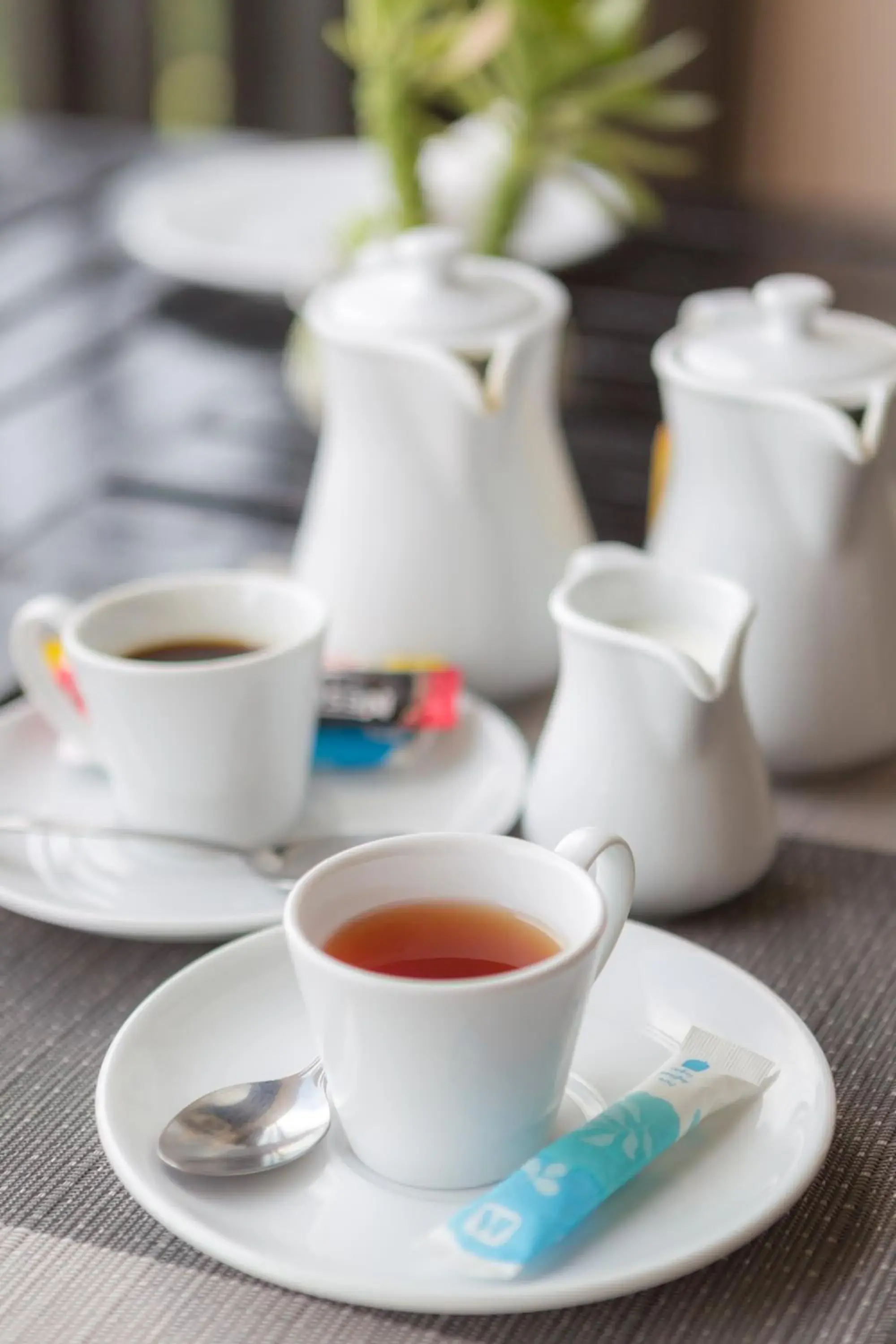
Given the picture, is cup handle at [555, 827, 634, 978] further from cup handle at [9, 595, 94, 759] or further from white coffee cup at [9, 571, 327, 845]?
cup handle at [9, 595, 94, 759]

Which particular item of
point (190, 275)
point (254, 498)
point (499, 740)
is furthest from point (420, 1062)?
point (190, 275)

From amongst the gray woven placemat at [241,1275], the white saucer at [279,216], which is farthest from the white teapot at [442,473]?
the white saucer at [279,216]

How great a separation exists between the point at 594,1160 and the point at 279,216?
1.05 m

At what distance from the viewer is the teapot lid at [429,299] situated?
0.81 metres

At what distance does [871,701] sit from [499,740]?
0.18 metres

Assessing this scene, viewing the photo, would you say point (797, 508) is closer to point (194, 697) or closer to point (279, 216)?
point (194, 697)

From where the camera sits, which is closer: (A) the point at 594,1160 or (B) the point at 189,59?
(A) the point at 594,1160

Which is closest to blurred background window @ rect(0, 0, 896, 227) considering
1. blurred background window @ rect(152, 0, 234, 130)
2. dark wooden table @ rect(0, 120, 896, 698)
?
blurred background window @ rect(152, 0, 234, 130)

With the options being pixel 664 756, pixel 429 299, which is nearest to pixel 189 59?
pixel 429 299

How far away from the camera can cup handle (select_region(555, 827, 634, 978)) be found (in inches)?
21.1

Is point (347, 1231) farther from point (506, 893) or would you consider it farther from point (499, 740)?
point (499, 740)

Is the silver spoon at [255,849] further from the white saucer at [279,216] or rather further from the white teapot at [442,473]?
the white saucer at [279,216]

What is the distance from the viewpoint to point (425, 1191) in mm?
509

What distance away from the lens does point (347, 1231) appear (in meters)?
0.48
